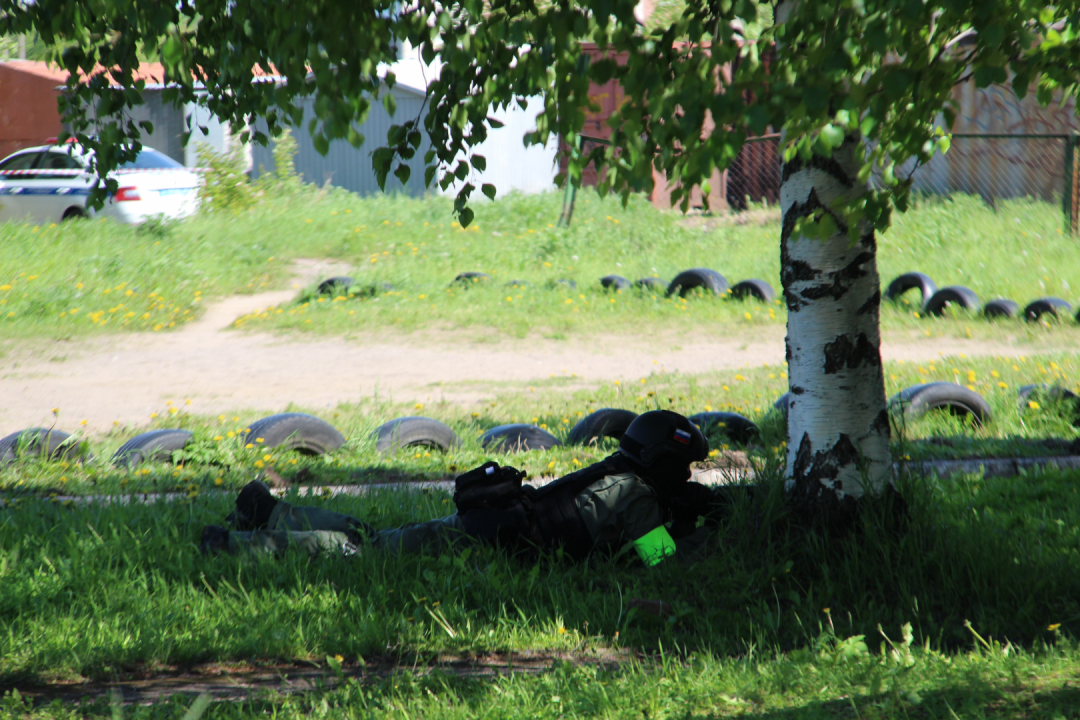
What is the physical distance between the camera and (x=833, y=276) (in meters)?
3.46

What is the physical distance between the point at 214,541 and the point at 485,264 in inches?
430

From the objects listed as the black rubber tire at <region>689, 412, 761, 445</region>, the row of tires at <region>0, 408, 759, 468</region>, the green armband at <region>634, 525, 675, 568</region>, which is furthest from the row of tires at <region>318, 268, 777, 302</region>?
the green armband at <region>634, 525, 675, 568</region>

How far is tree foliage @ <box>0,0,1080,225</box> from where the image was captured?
6.96ft

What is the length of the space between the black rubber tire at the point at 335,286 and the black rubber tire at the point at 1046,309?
8.50 metres

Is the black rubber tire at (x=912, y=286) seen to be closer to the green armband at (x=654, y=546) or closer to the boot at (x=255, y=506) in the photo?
the green armband at (x=654, y=546)

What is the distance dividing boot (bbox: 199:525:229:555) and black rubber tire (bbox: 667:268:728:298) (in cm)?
854

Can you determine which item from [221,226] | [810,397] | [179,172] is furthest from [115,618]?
[179,172]

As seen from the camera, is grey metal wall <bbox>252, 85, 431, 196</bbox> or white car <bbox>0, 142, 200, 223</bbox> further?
grey metal wall <bbox>252, 85, 431, 196</bbox>

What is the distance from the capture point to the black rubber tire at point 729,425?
5.69m

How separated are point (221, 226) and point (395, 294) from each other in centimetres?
493

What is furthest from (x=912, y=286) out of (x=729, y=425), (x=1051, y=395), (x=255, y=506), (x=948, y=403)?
(x=255, y=506)

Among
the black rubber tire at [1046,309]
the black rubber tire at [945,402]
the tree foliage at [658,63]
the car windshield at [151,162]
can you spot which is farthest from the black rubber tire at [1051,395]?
the car windshield at [151,162]

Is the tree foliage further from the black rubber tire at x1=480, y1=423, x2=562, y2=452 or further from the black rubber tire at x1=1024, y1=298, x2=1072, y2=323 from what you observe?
the black rubber tire at x1=1024, y1=298, x2=1072, y2=323

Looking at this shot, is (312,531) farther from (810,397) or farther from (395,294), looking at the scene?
(395,294)
